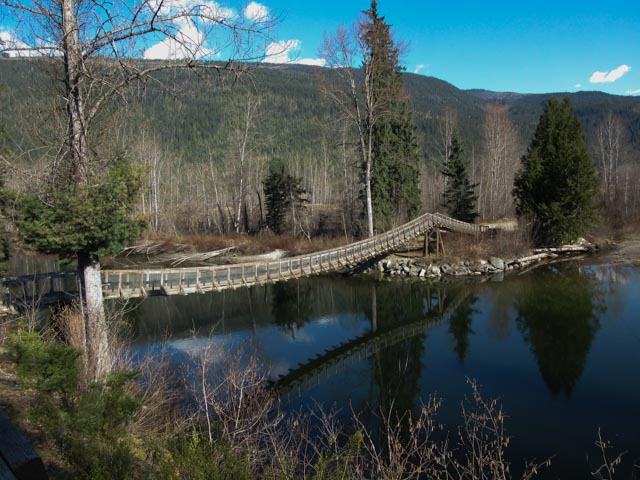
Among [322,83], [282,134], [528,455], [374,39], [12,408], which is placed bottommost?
[528,455]

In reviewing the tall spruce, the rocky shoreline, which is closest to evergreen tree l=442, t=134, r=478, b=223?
the tall spruce

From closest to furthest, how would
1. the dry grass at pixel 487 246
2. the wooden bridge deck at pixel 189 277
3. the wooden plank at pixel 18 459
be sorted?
the wooden plank at pixel 18 459 → the wooden bridge deck at pixel 189 277 → the dry grass at pixel 487 246

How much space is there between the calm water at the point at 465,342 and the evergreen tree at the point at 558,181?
14.9ft

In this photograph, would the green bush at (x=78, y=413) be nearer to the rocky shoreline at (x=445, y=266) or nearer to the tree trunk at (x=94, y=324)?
the tree trunk at (x=94, y=324)

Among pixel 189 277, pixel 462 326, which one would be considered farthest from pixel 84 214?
pixel 462 326

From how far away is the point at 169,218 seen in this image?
145ft

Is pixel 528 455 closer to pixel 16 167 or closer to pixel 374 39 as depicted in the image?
pixel 16 167

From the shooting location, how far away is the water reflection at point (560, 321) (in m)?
13.0

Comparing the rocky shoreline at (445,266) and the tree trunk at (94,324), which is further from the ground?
the tree trunk at (94,324)

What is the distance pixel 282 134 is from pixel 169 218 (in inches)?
3107

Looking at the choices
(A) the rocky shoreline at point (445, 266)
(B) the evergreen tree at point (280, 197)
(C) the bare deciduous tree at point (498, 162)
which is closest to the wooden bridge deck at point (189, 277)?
(A) the rocky shoreline at point (445, 266)

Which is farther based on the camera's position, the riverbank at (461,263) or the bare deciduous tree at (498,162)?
the bare deciduous tree at (498,162)

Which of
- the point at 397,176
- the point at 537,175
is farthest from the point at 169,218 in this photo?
the point at 537,175

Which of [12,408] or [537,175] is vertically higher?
[537,175]
